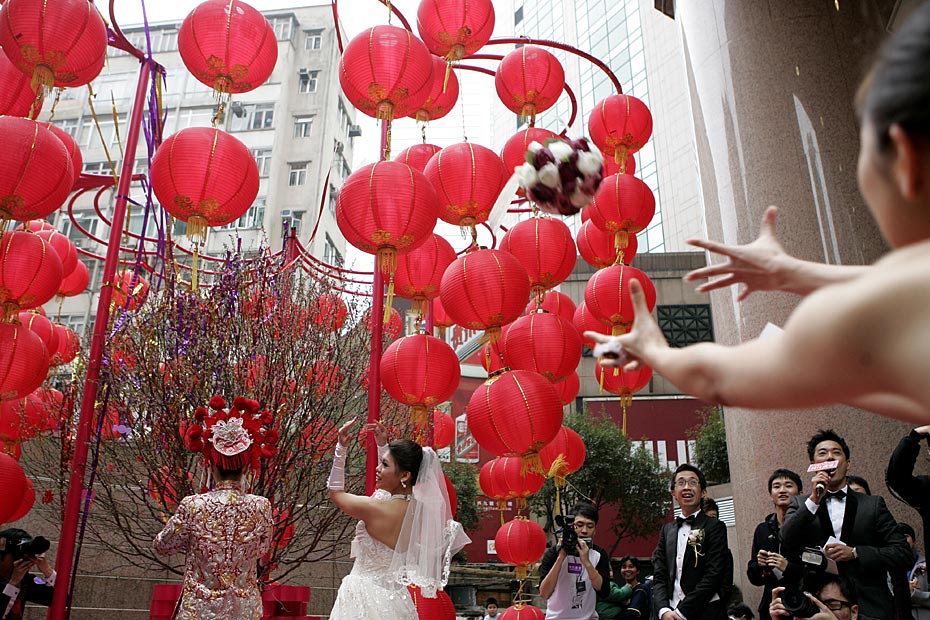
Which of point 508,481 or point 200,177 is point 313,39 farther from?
point 200,177

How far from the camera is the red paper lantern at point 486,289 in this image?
5.45 meters

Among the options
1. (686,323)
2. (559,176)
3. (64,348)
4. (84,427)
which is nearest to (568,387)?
(84,427)

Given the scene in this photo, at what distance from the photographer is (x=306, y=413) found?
659 centimetres

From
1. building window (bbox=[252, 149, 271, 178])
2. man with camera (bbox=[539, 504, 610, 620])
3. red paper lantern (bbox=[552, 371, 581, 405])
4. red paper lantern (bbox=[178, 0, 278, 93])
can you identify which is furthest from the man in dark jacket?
building window (bbox=[252, 149, 271, 178])

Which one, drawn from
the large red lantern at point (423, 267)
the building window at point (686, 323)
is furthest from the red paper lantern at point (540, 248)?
the building window at point (686, 323)

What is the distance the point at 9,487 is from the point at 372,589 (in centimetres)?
292

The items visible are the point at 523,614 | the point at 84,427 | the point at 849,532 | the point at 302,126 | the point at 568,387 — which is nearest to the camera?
the point at 849,532

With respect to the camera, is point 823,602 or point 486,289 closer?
point 823,602

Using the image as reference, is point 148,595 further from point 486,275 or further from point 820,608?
A: point 820,608

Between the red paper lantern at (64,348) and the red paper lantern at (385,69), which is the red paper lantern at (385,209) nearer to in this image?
the red paper lantern at (385,69)

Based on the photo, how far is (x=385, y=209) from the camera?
15.7ft

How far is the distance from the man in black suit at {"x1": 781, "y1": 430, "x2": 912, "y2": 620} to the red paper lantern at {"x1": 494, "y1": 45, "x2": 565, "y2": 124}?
151 inches

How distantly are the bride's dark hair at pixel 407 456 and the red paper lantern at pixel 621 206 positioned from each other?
325cm

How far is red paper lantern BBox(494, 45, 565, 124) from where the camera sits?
260 inches
